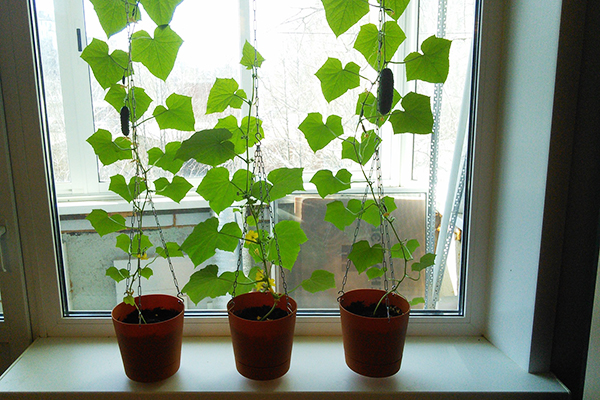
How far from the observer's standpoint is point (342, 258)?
4.01 ft

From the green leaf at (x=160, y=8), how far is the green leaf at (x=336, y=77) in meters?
0.34

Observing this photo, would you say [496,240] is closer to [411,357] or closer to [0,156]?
[411,357]

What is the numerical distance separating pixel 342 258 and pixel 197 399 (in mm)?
558

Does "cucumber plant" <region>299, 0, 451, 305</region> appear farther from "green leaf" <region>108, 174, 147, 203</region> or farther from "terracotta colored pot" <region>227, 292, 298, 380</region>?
"green leaf" <region>108, 174, 147, 203</region>

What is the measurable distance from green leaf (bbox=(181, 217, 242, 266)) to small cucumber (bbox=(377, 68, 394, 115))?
44cm

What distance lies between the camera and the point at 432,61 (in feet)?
2.74

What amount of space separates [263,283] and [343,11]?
2.16 feet

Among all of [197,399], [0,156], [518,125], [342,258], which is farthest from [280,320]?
[0,156]

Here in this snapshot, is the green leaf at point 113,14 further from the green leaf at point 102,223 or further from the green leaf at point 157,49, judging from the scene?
the green leaf at point 102,223

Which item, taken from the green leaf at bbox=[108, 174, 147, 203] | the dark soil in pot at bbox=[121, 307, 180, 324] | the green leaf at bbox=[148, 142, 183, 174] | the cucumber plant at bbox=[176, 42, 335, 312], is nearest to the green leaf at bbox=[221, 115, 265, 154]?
the cucumber plant at bbox=[176, 42, 335, 312]

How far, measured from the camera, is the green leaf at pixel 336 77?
34.8 inches

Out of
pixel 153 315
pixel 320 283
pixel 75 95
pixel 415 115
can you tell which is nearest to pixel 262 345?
pixel 320 283

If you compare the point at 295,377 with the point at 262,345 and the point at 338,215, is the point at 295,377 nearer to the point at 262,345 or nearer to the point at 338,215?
the point at 262,345

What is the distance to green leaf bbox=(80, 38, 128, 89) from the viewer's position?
864 mm
